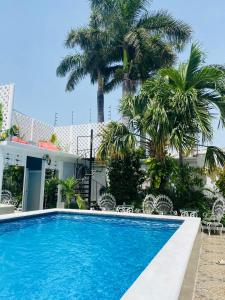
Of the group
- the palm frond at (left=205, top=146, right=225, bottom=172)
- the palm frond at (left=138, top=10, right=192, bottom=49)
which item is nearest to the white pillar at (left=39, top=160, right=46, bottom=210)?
the palm frond at (left=205, top=146, right=225, bottom=172)

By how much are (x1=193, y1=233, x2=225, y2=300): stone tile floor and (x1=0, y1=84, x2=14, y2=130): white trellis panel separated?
30.1ft

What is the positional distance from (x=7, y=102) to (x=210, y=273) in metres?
10.7

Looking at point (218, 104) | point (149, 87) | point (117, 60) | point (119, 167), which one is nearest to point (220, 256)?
point (218, 104)

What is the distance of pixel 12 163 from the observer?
12352mm

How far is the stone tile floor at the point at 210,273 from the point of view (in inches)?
162

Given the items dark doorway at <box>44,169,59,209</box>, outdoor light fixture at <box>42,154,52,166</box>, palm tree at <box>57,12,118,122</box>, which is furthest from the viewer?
palm tree at <box>57,12,118,122</box>

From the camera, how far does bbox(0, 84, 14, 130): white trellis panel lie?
12.6 meters

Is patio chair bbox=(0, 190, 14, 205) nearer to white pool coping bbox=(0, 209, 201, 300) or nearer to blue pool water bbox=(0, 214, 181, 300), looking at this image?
blue pool water bbox=(0, 214, 181, 300)

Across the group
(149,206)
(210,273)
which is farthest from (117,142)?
(210,273)

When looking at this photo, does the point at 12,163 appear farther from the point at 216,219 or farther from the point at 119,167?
the point at 216,219

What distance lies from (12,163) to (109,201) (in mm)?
4539

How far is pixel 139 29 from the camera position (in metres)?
18.1

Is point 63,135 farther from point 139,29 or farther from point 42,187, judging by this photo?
point 139,29

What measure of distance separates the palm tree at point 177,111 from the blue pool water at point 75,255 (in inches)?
118
